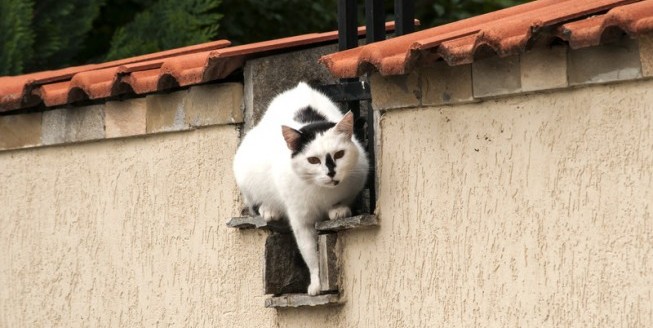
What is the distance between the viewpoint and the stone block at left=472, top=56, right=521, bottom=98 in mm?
5902

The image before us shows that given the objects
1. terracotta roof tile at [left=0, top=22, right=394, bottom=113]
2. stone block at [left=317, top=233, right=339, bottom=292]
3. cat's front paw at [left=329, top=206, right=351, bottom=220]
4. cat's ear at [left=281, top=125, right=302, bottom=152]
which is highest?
terracotta roof tile at [left=0, top=22, right=394, bottom=113]

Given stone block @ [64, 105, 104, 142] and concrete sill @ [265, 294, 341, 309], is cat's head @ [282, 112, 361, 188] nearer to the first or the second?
concrete sill @ [265, 294, 341, 309]

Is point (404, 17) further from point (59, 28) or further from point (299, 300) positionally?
point (59, 28)

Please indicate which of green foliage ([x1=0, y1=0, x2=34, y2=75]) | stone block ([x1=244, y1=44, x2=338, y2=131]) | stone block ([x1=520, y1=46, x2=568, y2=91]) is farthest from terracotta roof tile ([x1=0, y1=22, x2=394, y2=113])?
green foliage ([x1=0, y1=0, x2=34, y2=75])

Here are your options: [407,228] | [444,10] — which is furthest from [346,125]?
[444,10]

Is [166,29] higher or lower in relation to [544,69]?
higher

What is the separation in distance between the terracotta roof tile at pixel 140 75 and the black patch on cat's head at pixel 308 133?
672 mm

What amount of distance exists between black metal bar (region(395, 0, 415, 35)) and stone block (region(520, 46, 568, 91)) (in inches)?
43.2

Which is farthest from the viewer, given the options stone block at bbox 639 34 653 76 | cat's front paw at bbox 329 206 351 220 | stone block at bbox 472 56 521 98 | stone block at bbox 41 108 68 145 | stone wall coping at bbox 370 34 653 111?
stone block at bbox 41 108 68 145

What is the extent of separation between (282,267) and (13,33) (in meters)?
5.17

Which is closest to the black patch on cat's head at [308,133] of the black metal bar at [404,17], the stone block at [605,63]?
the black metal bar at [404,17]

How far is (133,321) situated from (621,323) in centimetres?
329

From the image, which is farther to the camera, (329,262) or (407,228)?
(329,262)

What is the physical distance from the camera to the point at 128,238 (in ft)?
26.4
